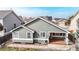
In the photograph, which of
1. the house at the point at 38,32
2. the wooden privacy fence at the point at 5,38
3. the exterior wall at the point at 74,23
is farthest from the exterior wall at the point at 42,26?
the wooden privacy fence at the point at 5,38

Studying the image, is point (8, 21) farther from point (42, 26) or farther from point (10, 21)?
point (42, 26)

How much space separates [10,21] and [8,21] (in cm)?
2

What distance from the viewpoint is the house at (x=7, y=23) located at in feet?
8.23

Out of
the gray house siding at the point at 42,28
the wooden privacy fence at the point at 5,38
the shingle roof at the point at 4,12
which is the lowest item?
the wooden privacy fence at the point at 5,38

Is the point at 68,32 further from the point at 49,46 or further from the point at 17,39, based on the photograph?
the point at 17,39

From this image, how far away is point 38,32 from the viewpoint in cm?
255

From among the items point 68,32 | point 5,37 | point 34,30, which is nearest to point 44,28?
point 34,30

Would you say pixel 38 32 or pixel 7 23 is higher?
pixel 7 23

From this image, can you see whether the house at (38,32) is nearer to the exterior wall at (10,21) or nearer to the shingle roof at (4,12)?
the exterior wall at (10,21)

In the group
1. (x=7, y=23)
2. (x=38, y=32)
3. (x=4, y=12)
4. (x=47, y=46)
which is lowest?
(x=47, y=46)

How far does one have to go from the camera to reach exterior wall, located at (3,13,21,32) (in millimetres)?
2516

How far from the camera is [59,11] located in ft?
8.30

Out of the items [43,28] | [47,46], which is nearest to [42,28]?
[43,28]
